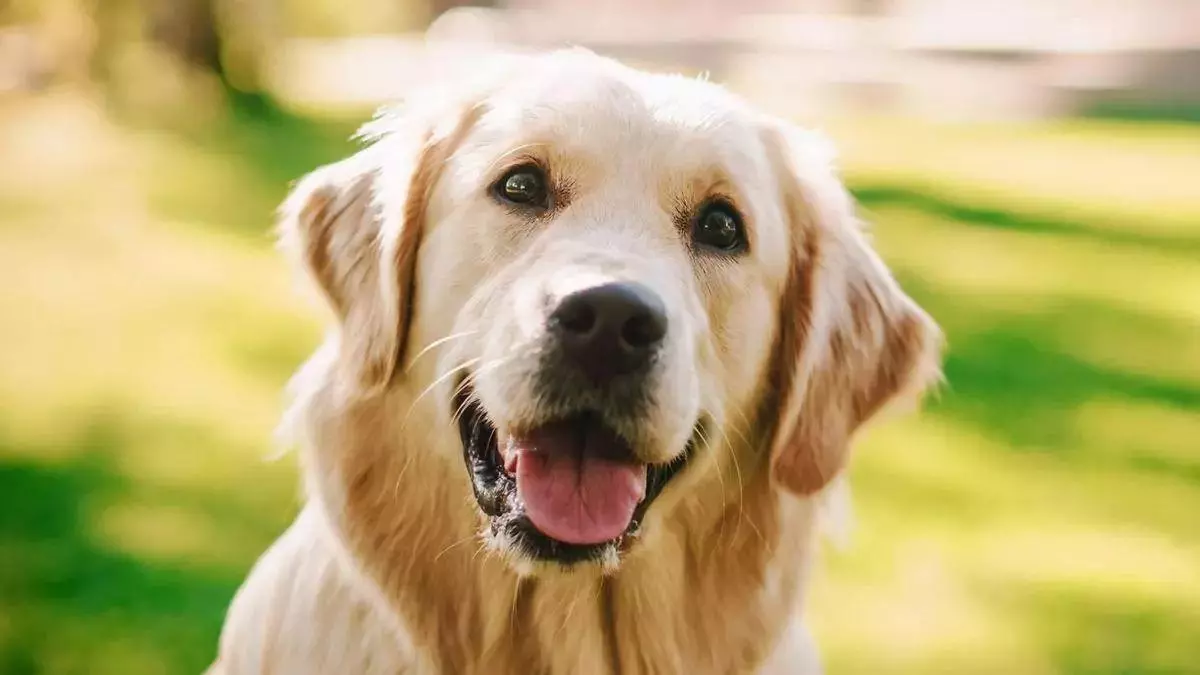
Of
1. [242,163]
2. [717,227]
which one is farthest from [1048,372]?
[242,163]

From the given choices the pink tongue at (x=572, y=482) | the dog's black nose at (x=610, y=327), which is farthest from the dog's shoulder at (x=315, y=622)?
the dog's black nose at (x=610, y=327)

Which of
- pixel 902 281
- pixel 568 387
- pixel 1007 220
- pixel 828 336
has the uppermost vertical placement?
pixel 568 387

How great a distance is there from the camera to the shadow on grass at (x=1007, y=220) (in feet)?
26.1

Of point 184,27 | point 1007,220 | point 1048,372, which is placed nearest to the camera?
point 1048,372

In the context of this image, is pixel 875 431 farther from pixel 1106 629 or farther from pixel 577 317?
pixel 577 317

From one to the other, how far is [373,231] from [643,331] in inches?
30.9

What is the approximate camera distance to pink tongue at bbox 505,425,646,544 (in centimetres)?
223

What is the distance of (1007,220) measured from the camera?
8383 millimetres

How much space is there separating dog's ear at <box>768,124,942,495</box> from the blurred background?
1.18 metres

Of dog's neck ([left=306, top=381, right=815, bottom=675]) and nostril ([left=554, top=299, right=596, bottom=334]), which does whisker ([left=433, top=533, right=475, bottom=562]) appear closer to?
dog's neck ([left=306, top=381, right=815, bottom=675])

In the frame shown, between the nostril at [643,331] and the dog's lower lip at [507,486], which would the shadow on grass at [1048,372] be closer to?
the dog's lower lip at [507,486]

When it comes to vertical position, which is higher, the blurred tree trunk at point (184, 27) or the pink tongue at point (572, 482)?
the pink tongue at point (572, 482)

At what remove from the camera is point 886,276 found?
274 centimetres

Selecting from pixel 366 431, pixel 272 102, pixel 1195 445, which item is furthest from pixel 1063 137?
pixel 366 431
